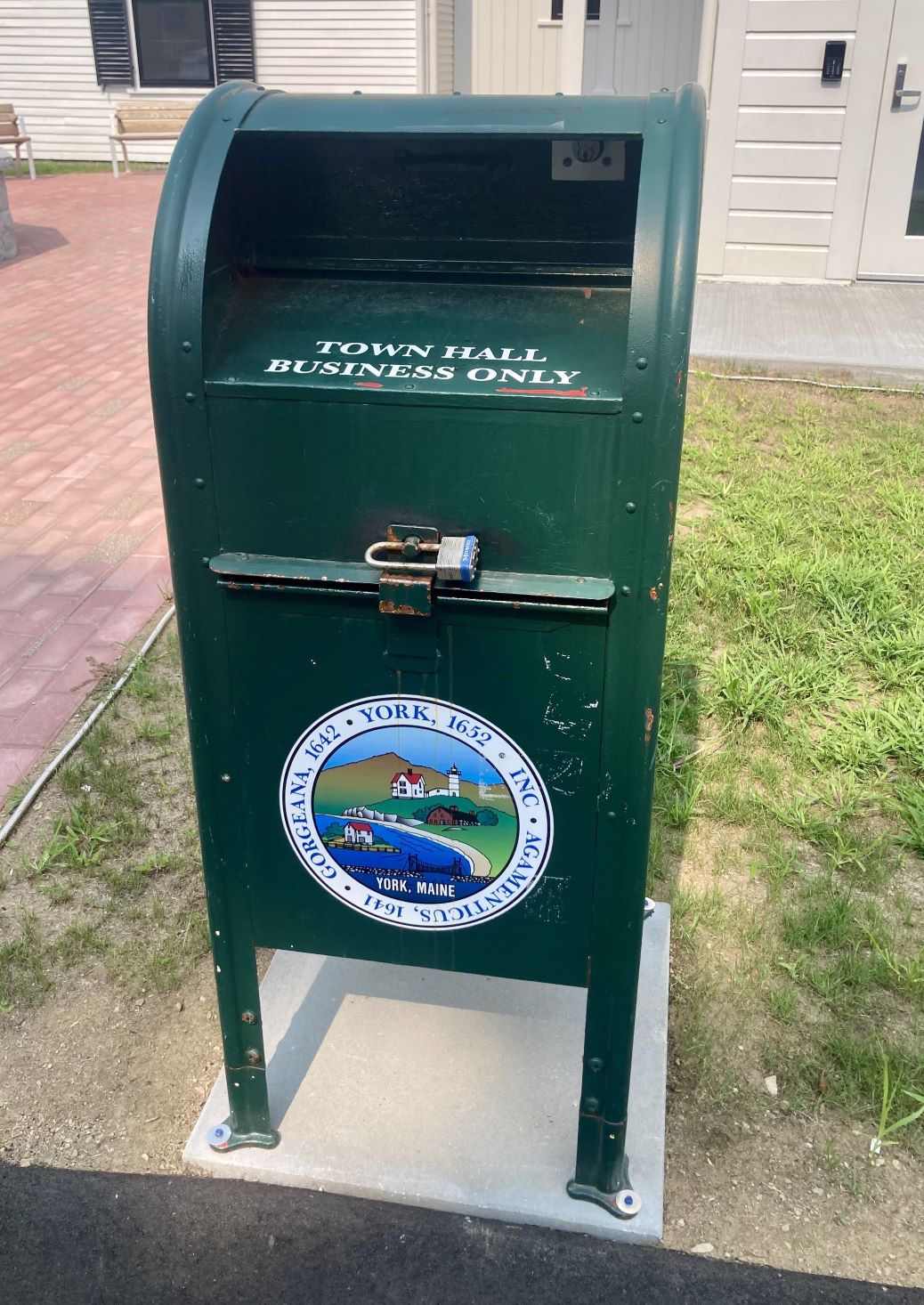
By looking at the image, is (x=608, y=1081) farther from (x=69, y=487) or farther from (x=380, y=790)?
(x=69, y=487)

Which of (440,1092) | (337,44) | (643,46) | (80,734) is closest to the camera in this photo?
(440,1092)

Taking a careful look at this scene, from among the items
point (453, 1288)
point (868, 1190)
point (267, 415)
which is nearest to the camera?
point (267, 415)

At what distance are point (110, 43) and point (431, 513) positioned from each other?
14.5 metres

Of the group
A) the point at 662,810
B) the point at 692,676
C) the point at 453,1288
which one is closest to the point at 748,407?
the point at 692,676

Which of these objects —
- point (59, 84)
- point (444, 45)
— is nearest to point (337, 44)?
point (444, 45)

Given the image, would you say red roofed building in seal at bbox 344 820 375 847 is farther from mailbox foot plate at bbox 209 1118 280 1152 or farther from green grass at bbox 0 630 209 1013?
green grass at bbox 0 630 209 1013

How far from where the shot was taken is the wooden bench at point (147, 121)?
13336 mm

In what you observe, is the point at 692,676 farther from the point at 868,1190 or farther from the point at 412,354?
the point at 412,354

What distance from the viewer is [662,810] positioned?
10.4 feet

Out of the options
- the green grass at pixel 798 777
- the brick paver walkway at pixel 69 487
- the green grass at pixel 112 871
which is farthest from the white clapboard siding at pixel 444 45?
the green grass at pixel 112 871

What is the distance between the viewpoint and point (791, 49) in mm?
7328

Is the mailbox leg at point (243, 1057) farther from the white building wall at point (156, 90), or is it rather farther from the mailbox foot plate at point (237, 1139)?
the white building wall at point (156, 90)

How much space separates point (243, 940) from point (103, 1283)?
0.67m

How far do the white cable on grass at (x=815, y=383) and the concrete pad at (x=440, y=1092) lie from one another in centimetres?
435
